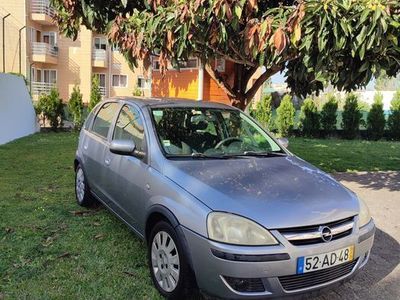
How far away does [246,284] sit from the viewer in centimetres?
271

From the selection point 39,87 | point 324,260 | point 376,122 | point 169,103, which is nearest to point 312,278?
point 324,260

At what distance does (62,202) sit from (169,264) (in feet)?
10.5

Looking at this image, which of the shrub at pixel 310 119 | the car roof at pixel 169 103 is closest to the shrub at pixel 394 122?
the shrub at pixel 310 119

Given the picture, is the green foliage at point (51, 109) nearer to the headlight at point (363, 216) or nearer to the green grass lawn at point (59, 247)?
the green grass lawn at point (59, 247)

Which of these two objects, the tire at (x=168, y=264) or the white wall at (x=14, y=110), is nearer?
the tire at (x=168, y=264)

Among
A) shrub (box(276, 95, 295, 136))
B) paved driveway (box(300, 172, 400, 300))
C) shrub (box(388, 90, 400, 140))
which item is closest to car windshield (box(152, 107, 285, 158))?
paved driveway (box(300, 172, 400, 300))

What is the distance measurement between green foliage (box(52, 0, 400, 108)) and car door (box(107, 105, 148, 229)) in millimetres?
937

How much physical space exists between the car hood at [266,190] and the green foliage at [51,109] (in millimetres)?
13657

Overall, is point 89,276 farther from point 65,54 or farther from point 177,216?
point 65,54

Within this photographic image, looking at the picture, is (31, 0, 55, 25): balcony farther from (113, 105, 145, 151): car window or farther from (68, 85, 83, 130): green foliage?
(113, 105, 145, 151): car window

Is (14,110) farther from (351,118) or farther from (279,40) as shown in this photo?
(351,118)

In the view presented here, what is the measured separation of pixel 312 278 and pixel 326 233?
328mm

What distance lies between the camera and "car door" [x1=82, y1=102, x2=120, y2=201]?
4668 millimetres

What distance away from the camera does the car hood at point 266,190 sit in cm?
281
